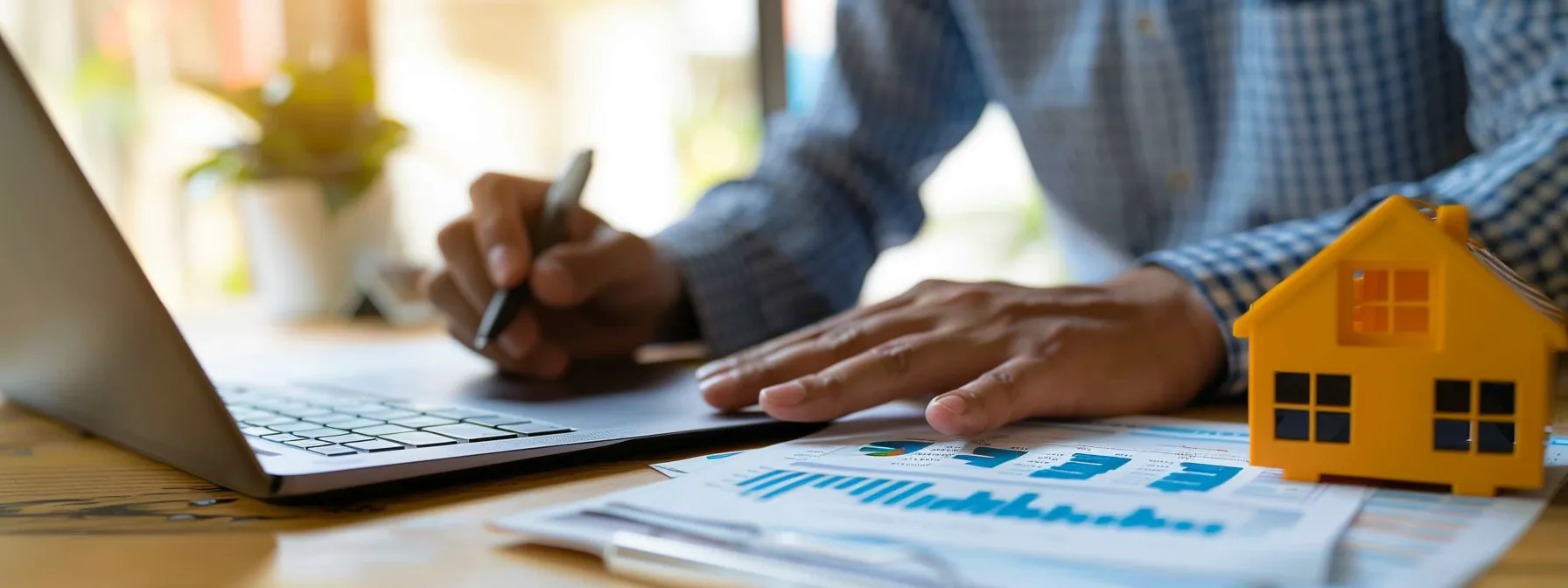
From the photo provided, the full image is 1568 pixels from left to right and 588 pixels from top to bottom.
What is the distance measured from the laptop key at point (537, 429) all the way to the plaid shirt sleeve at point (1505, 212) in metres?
0.37

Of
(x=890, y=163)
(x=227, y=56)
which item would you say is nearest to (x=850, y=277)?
(x=890, y=163)

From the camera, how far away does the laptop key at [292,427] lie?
56 centimetres

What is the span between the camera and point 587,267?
0.89m

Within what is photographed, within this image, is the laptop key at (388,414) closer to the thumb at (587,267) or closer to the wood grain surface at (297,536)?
the wood grain surface at (297,536)

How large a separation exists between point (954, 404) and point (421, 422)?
0.87 feet

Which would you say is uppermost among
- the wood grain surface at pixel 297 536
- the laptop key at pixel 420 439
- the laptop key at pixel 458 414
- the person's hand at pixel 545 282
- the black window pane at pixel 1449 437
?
the person's hand at pixel 545 282

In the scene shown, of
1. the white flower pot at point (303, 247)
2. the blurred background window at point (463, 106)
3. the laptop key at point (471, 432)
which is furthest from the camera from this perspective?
the blurred background window at point (463, 106)

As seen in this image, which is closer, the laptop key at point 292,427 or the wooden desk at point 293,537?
the wooden desk at point 293,537

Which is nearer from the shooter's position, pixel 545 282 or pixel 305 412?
pixel 305 412

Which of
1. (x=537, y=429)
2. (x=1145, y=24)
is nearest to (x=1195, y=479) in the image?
(x=537, y=429)

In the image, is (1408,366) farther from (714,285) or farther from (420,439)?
(714,285)

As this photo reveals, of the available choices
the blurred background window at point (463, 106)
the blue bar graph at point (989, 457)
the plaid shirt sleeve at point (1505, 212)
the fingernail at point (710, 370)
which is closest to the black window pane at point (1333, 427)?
the blue bar graph at point (989, 457)

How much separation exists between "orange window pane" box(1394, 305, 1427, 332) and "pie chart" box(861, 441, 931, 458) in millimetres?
194

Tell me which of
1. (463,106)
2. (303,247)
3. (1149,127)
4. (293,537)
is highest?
(463,106)
